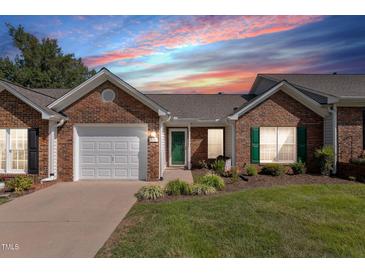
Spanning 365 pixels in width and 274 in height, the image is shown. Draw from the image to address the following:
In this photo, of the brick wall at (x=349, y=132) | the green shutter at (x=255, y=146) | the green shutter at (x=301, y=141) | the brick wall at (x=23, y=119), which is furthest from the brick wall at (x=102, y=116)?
the brick wall at (x=349, y=132)

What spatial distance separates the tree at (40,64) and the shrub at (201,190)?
29337mm

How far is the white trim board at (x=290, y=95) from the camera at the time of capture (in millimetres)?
11297

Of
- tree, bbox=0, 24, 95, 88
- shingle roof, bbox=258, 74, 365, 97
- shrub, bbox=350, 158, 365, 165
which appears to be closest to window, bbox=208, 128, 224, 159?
shingle roof, bbox=258, 74, 365, 97

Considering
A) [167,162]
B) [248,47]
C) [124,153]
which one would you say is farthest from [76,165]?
[248,47]

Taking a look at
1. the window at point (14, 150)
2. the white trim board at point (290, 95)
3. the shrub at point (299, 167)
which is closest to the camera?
the window at point (14, 150)

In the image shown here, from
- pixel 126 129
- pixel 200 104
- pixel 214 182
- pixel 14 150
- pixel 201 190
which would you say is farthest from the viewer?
pixel 200 104

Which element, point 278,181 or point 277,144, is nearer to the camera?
point 278,181

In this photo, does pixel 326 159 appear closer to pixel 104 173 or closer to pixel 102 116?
pixel 104 173

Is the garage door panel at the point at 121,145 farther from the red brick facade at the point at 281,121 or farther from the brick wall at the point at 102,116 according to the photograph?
the red brick facade at the point at 281,121

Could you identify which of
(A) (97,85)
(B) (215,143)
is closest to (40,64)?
(A) (97,85)

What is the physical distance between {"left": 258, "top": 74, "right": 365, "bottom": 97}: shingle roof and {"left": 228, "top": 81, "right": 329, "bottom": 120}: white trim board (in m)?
1.17

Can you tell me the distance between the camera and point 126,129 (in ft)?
34.5

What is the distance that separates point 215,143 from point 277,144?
12.9 ft

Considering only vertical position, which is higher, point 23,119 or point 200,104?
point 200,104
